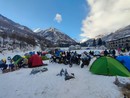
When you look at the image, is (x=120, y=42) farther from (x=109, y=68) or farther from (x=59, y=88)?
(x=59, y=88)

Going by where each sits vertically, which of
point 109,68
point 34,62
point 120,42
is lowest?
point 109,68

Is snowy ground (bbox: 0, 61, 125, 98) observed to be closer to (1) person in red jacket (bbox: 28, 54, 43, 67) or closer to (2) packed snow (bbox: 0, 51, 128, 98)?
(2) packed snow (bbox: 0, 51, 128, 98)

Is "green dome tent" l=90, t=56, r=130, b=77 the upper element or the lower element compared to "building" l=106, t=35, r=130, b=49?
lower

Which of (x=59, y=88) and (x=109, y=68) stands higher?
(x=109, y=68)

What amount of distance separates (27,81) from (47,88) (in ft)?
8.49

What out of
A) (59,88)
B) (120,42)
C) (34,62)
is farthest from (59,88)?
(120,42)

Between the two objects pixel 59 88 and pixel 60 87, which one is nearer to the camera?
pixel 59 88

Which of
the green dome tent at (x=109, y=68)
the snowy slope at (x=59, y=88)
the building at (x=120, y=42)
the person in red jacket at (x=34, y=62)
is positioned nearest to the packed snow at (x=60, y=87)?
the snowy slope at (x=59, y=88)

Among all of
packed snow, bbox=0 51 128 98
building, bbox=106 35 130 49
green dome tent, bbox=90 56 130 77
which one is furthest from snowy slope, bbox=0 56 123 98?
building, bbox=106 35 130 49

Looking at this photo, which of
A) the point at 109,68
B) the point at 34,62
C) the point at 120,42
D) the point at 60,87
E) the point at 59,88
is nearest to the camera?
the point at 59,88

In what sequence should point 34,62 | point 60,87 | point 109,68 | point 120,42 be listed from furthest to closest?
point 120,42, point 34,62, point 109,68, point 60,87

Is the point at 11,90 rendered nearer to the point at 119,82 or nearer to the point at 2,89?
the point at 2,89

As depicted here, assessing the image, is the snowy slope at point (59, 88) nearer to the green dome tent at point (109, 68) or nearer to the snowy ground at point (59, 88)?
the snowy ground at point (59, 88)

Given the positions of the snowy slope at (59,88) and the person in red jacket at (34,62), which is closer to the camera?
the snowy slope at (59,88)
